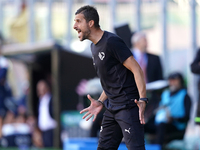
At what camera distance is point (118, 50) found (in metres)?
4.02

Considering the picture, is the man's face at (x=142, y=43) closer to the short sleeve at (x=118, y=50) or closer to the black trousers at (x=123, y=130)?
the black trousers at (x=123, y=130)

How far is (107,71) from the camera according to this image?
13.6 ft

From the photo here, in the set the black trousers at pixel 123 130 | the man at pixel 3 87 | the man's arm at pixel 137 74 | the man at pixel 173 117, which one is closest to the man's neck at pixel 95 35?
the man's arm at pixel 137 74

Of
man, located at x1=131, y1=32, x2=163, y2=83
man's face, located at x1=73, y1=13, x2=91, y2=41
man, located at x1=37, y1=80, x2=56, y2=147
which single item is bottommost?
man, located at x1=37, y1=80, x2=56, y2=147

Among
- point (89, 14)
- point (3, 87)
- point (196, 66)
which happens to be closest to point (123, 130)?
point (89, 14)

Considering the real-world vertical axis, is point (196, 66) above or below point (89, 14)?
below

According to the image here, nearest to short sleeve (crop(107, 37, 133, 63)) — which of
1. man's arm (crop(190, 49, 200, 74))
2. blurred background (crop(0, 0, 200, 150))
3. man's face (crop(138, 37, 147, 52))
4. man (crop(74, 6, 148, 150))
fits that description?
man (crop(74, 6, 148, 150))

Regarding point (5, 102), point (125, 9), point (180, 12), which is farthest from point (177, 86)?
point (125, 9)

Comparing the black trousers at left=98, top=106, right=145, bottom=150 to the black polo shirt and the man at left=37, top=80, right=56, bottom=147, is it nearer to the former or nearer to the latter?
the black polo shirt

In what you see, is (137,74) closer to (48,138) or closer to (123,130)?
(123,130)

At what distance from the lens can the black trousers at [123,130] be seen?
4.02 meters

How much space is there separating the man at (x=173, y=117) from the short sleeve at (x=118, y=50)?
11.1 feet

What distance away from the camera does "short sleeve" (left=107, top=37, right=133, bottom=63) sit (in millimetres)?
4016

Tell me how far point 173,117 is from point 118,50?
11.7 feet
